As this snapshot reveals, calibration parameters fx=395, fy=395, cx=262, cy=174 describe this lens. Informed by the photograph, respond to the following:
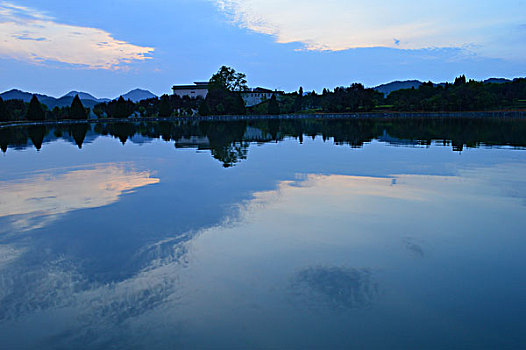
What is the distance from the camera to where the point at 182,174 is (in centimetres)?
1772

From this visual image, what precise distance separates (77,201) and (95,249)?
502 centimetres

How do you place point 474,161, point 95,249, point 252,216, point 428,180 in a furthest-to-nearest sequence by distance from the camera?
1. point 474,161
2. point 428,180
3. point 252,216
4. point 95,249

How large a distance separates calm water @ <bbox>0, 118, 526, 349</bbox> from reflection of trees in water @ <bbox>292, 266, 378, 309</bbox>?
33 millimetres

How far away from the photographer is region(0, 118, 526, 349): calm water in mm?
5406

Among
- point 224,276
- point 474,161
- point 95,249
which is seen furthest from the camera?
point 474,161

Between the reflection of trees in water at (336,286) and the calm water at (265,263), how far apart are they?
0.11ft

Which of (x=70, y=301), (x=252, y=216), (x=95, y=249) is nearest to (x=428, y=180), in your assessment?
(x=252, y=216)

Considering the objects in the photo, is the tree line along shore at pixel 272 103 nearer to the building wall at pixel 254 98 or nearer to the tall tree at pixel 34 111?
the tall tree at pixel 34 111

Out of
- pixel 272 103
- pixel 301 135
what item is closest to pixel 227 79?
pixel 272 103

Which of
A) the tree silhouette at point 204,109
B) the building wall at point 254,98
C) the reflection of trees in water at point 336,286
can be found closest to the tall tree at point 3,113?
the tree silhouette at point 204,109

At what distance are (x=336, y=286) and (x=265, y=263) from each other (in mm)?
1529

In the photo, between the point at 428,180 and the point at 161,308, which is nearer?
the point at 161,308

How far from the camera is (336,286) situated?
21.8 ft

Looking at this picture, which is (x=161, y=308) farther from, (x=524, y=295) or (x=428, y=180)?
(x=428, y=180)
